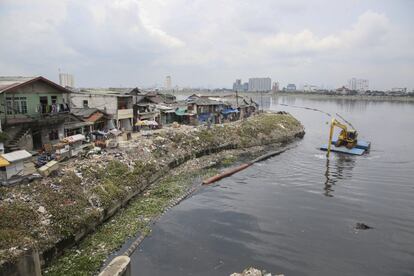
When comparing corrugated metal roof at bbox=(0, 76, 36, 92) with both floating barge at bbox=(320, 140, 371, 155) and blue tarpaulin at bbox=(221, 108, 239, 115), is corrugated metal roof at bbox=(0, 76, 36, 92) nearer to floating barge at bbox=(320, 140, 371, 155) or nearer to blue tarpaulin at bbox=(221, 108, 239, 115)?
blue tarpaulin at bbox=(221, 108, 239, 115)

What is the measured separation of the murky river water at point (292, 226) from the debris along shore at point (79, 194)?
13.3 feet

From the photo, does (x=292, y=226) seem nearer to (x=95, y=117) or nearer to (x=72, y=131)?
(x=72, y=131)

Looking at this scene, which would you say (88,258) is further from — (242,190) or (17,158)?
(242,190)

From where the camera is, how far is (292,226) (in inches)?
830

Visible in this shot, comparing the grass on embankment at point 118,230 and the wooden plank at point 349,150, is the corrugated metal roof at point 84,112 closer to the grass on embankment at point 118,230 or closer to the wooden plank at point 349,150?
the grass on embankment at point 118,230

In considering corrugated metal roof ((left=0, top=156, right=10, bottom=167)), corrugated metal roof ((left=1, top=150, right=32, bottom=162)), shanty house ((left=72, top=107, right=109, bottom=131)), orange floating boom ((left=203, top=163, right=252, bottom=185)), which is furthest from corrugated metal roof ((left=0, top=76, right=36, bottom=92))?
orange floating boom ((left=203, top=163, right=252, bottom=185))

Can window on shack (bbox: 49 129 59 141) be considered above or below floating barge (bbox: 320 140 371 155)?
above

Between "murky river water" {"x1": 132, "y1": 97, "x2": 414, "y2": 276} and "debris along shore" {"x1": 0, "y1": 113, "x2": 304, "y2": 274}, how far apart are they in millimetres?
4040

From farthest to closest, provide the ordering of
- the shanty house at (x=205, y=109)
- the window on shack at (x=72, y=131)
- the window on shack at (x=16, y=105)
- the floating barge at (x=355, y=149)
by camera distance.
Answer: the shanty house at (x=205, y=109), the floating barge at (x=355, y=149), the window on shack at (x=72, y=131), the window on shack at (x=16, y=105)

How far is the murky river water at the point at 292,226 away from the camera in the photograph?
16.5 metres

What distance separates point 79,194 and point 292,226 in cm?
1535

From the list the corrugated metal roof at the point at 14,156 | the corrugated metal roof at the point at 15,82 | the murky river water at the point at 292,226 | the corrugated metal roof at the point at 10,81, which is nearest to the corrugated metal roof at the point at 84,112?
the corrugated metal roof at the point at 15,82

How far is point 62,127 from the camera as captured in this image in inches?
1163

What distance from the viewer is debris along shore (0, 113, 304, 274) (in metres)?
15.1
